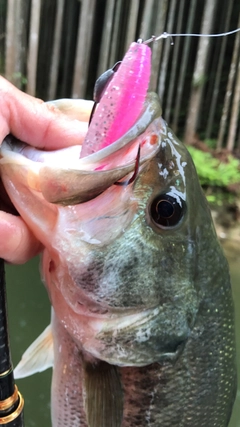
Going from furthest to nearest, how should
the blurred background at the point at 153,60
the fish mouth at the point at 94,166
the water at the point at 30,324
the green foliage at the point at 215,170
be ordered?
1. the green foliage at the point at 215,170
2. the blurred background at the point at 153,60
3. the water at the point at 30,324
4. the fish mouth at the point at 94,166

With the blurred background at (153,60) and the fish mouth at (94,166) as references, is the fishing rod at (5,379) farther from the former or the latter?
the blurred background at (153,60)

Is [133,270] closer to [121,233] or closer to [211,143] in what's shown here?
[121,233]

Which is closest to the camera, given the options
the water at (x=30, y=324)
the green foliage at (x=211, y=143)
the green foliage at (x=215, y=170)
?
the water at (x=30, y=324)

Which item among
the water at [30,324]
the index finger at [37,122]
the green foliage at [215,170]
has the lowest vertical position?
the water at [30,324]

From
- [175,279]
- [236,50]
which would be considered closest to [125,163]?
[175,279]

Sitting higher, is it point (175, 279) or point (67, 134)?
point (67, 134)

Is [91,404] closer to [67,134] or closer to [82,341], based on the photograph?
[82,341]

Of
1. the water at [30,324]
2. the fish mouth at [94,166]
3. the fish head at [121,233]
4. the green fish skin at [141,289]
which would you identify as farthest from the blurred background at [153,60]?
the fish mouth at [94,166]

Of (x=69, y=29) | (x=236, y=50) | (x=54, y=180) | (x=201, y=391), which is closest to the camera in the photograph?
(x=54, y=180)
